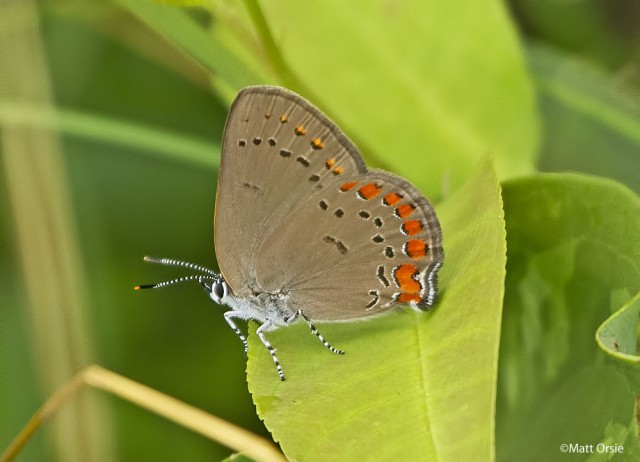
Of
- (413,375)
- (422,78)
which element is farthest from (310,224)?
(422,78)

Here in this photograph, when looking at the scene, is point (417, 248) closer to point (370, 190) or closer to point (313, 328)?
point (370, 190)

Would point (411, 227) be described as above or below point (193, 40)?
below

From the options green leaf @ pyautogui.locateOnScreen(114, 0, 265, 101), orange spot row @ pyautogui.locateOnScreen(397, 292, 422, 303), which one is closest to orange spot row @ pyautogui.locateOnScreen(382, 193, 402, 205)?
orange spot row @ pyautogui.locateOnScreen(397, 292, 422, 303)

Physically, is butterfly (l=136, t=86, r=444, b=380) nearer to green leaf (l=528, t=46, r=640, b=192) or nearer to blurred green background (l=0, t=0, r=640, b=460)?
blurred green background (l=0, t=0, r=640, b=460)

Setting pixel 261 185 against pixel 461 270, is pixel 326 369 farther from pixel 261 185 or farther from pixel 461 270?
pixel 261 185

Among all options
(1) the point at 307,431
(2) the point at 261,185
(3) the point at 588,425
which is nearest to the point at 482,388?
(1) the point at 307,431

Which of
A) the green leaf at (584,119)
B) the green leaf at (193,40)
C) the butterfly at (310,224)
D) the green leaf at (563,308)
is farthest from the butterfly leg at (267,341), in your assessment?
the green leaf at (584,119)
